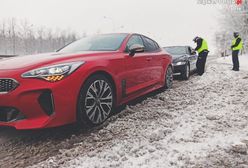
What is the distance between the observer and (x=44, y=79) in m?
2.43

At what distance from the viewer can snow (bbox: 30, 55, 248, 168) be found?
6.73ft

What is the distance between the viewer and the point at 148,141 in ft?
8.07

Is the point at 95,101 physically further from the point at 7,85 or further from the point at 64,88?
the point at 7,85

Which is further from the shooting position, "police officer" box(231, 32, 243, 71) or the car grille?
"police officer" box(231, 32, 243, 71)

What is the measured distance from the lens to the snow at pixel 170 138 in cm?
205

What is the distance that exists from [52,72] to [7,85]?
50 centimetres

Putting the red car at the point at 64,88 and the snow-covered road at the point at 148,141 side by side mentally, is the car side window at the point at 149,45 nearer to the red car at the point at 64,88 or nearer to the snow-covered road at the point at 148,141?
the red car at the point at 64,88

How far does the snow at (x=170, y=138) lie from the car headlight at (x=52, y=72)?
2.68 ft

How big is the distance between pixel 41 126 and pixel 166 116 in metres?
1.78

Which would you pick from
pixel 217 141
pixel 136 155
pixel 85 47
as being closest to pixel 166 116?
pixel 217 141

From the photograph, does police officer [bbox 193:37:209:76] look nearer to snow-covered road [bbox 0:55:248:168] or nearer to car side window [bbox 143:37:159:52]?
car side window [bbox 143:37:159:52]

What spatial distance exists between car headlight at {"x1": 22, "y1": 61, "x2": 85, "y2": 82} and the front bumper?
0.17ft

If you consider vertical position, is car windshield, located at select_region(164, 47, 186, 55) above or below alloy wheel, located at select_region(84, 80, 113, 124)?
above

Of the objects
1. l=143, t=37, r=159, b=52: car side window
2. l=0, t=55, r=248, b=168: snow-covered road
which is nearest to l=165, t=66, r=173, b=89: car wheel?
l=143, t=37, r=159, b=52: car side window
